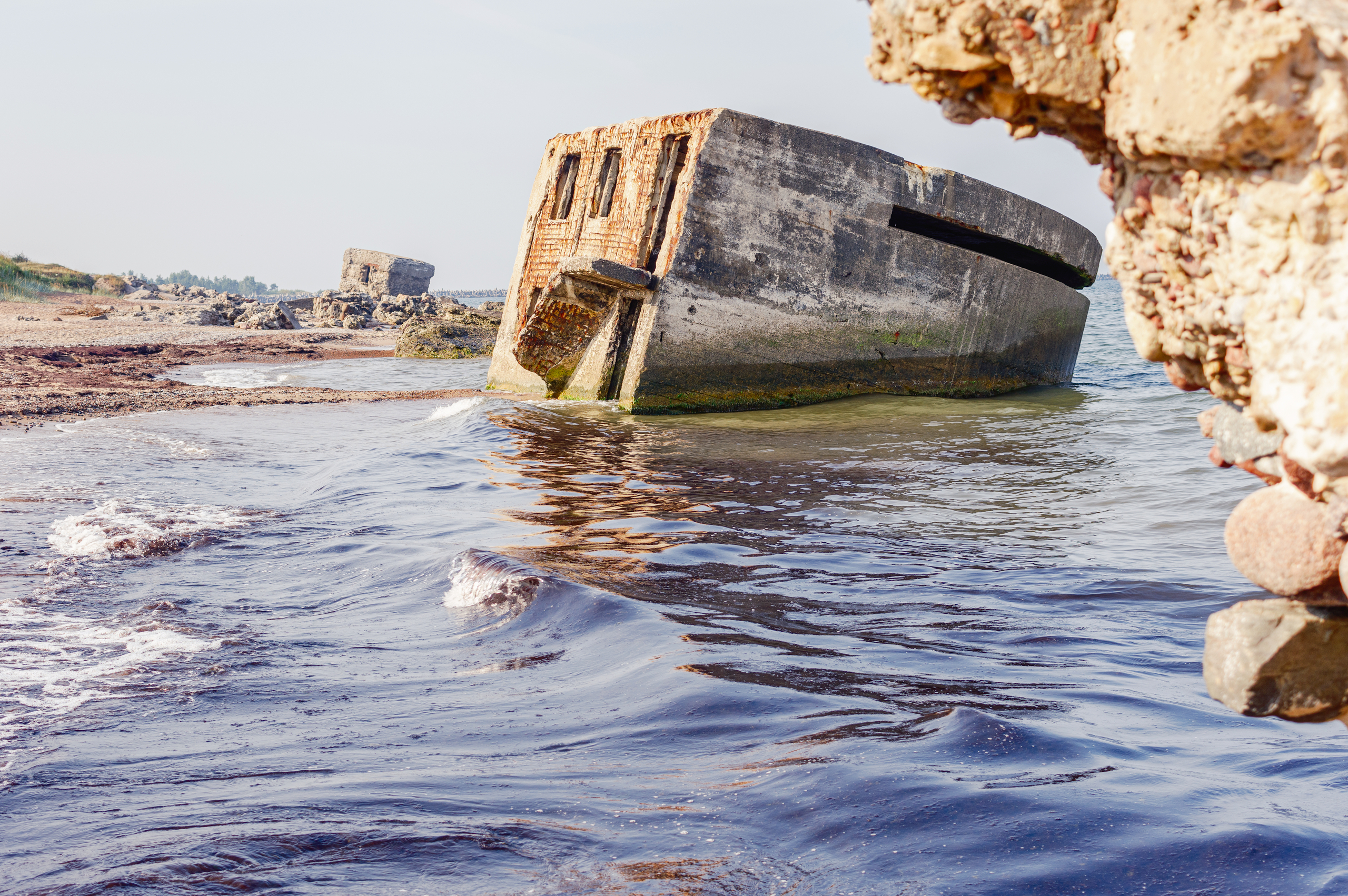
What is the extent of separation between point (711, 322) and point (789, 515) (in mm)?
4805

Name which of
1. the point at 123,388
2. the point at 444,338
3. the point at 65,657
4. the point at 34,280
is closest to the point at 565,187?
the point at 123,388

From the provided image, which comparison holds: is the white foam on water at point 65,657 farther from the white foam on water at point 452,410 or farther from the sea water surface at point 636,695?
the white foam on water at point 452,410

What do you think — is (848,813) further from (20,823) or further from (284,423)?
(284,423)

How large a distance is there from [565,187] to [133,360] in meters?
9.10

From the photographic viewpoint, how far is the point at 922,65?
4.59 feet

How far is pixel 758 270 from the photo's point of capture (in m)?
10.5

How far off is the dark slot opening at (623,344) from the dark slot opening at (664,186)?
0.58 meters

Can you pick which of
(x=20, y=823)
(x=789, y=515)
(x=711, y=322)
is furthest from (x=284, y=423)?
(x=20, y=823)

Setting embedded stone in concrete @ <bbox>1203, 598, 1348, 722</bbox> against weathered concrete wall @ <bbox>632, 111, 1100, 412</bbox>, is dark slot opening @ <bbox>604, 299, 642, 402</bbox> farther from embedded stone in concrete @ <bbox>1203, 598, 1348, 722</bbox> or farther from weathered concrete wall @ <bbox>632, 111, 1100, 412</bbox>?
embedded stone in concrete @ <bbox>1203, 598, 1348, 722</bbox>

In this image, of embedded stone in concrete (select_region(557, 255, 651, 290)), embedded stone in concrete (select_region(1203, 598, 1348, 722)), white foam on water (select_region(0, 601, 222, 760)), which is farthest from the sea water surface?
embedded stone in concrete (select_region(557, 255, 651, 290))

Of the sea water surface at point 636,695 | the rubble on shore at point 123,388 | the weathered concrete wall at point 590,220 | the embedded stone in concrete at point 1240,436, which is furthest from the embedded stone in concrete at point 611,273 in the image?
the embedded stone in concrete at point 1240,436

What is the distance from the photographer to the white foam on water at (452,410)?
1102cm

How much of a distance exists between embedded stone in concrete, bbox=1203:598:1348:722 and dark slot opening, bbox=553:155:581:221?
11.6 metres

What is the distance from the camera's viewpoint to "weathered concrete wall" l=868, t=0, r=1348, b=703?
42.6 inches
